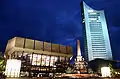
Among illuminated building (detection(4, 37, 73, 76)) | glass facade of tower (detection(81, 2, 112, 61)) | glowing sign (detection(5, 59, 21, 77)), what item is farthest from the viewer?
glass facade of tower (detection(81, 2, 112, 61))

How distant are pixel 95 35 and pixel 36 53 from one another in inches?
3860

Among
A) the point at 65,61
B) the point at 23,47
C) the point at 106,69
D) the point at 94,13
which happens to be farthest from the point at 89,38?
the point at 106,69

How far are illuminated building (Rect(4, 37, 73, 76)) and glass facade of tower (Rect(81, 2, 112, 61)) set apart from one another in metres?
86.7

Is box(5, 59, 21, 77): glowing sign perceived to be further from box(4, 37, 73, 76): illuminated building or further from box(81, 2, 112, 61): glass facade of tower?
box(81, 2, 112, 61): glass facade of tower

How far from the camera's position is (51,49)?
1758cm

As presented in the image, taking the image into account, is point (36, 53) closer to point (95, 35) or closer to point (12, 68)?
point (12, 68)

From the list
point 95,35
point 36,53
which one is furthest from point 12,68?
point 95,35

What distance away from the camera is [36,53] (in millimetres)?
18328

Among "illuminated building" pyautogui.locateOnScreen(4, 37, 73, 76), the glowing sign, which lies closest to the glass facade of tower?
"illuminated building" pyautogui.locateOnScreen(4, 37, 73, 76)

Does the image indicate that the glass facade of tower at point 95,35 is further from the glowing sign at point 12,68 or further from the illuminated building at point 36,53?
the glowing sign at point 12,68

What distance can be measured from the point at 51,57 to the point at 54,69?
73.6 inches

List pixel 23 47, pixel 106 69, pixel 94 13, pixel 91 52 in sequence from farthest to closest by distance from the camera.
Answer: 1. pixel 94 13
2. pixel 91 52
3. pixel 23 47
4. pixel 106 69

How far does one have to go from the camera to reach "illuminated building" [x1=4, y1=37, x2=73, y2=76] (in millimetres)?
15625

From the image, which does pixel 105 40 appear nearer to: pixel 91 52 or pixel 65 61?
pixel 91 52
